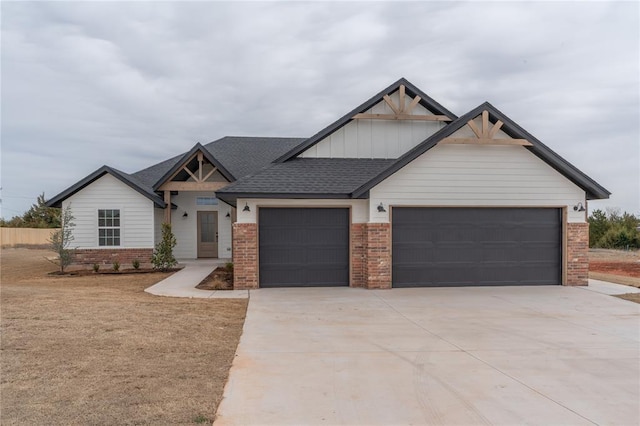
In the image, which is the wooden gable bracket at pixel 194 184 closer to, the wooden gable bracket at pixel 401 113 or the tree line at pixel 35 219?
the wooden gable bracket at pixel 401 113

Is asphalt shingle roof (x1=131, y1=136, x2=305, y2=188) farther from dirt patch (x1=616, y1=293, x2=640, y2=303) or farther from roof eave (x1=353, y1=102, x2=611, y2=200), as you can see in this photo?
dirt patch (x1=616, y1=293, x2=640, y2=303)

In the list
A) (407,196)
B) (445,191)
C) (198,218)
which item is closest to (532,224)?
(445,191)

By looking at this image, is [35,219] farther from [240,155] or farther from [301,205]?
[301,205]

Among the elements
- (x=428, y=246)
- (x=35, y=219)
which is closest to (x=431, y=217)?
(x=428, y=246)

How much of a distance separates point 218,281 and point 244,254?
5.30ft

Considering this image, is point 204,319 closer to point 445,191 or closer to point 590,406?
point 590,406

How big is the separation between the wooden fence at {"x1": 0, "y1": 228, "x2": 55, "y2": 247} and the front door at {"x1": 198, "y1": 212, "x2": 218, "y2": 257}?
901 inches

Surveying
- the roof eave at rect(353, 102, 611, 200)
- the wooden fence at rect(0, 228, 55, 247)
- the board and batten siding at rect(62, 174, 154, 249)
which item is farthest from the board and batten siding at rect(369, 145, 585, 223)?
the wooden fence at rect(0, 228, 55, 247)

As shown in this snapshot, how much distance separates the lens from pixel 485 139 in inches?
502

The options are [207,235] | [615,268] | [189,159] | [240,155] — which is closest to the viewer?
[189,159]

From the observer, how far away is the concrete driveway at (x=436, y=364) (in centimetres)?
454

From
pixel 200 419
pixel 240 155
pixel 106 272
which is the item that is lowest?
pixel 106 272

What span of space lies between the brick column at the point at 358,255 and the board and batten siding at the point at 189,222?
10.5m

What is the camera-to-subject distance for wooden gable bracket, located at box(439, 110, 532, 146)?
41.4 feet
